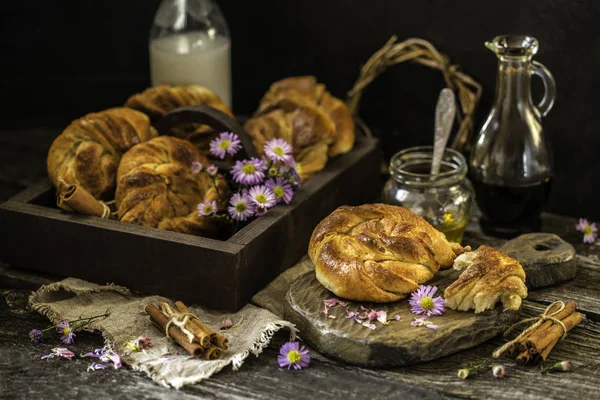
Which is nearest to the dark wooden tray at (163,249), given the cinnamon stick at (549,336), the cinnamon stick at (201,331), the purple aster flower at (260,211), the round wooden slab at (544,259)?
the purple aster flower at (260,211)

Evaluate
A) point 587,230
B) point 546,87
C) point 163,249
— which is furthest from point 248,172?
point 587,230

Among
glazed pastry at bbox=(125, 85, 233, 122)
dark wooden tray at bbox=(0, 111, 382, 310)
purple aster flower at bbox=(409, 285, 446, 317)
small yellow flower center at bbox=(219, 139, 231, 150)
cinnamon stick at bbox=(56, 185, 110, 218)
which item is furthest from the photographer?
glazed pastry at bbox=(125, 85, 233, 122)

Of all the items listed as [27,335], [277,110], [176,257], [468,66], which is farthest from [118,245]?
[468,66]

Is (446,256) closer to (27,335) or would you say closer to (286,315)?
(286,315)

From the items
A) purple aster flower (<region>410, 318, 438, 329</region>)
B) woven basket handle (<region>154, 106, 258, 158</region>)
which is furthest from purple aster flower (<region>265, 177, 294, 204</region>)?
purple aster flower (<region>410, 318, 438, 329</region>)

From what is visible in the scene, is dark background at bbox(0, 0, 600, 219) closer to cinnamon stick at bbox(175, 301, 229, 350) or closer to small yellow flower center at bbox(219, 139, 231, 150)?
small yellow flower center at bbox(219, 139, 231, 150)

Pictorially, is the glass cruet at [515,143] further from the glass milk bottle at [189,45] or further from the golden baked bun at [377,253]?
the glass milk bottle at [189,45]

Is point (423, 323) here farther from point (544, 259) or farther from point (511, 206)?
point (511, 206)
